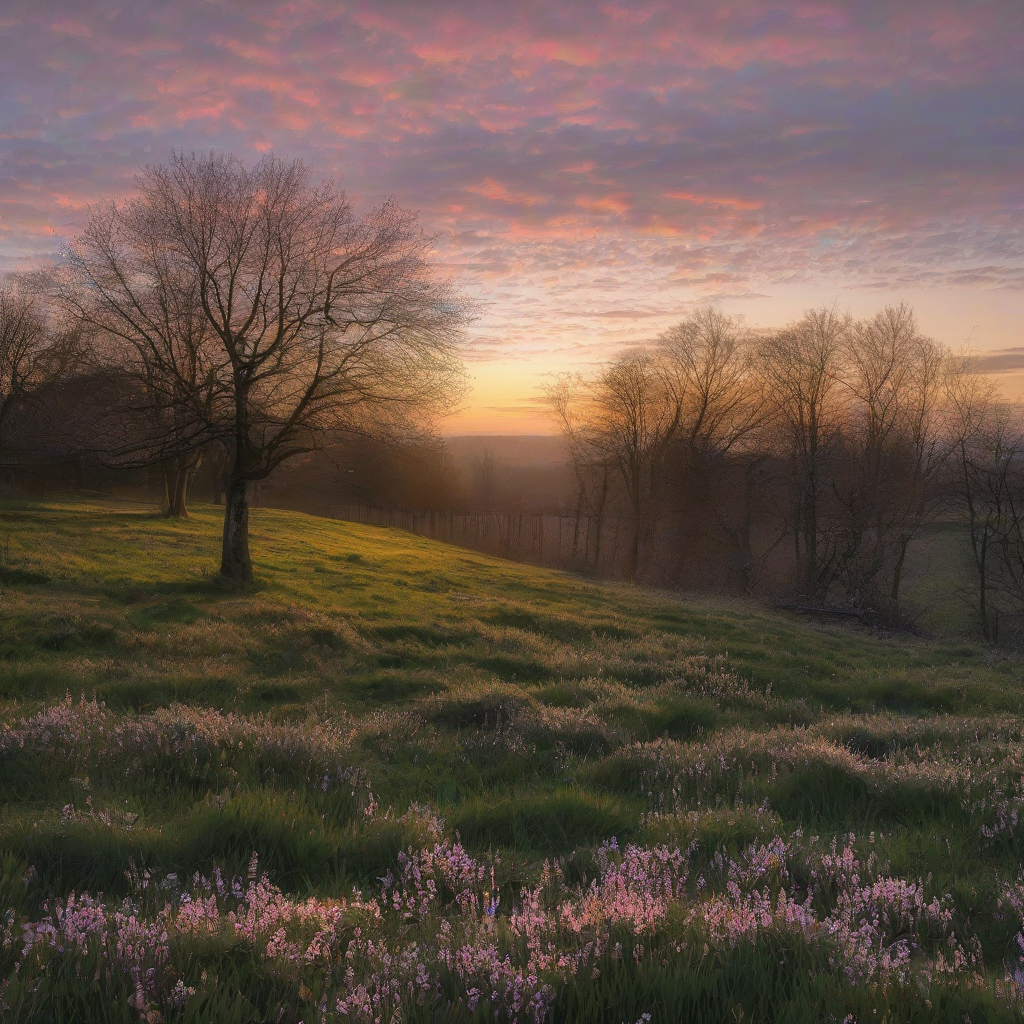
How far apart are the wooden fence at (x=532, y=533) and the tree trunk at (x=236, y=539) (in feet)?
121

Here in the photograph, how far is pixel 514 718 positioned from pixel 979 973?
6.31 m

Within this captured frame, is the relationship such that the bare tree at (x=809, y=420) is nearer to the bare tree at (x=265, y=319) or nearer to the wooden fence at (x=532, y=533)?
the wooden fence at (x=532, y=533)

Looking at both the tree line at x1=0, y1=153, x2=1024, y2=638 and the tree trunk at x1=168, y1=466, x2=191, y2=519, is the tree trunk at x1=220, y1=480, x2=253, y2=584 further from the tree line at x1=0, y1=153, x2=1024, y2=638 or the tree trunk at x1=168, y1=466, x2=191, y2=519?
the tree trunk at x1=168, y1=466, x2=191, y2=519

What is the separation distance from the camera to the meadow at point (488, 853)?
2523 millimetres

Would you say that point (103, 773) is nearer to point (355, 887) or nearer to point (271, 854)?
point (271, 854)

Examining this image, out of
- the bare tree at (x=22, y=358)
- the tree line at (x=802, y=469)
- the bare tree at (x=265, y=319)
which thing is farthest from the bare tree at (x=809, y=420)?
the bare tree at (x=22, y=358)

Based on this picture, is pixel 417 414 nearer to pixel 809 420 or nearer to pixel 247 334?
pixel 247 334

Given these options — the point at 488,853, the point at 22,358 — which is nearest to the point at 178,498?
the point at 22,358

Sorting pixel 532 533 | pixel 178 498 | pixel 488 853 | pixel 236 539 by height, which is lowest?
pixel 532 533

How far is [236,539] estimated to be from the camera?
72.1 feet

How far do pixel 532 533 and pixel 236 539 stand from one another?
48.5m

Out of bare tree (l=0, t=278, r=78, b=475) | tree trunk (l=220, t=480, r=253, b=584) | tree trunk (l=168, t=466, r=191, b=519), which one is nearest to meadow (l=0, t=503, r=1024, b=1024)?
tree trunk (l=220, t=480, r=253, b=584)

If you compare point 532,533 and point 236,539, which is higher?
point 236,539

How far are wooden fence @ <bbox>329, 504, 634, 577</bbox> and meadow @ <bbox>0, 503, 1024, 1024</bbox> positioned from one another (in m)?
45.5
